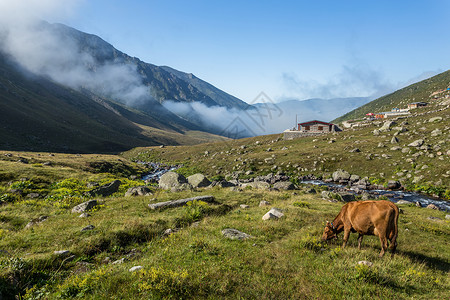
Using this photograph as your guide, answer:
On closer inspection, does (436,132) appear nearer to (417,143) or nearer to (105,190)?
(417,143)

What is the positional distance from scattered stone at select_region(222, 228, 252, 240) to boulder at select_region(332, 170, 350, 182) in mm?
33880

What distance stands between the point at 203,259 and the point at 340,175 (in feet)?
123

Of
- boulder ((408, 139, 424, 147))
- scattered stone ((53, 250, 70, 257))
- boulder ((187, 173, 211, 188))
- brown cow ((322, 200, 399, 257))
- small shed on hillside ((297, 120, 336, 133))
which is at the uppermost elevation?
small shed on hillside ((297, 120, 336, 133))

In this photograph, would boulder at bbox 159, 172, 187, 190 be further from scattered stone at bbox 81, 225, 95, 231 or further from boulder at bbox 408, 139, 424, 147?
boulder at bbox 408, 139, 424, 147

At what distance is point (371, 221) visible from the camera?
895cm

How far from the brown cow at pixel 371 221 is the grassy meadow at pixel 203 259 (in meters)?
0.60

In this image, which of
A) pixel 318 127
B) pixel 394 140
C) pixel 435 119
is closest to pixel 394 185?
pixel 394 140

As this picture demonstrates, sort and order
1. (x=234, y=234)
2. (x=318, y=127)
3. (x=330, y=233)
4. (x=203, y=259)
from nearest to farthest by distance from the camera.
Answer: (x=203, y=259)
(x=330, y=233)
(x=234, y=234)
(x=318, y=127)

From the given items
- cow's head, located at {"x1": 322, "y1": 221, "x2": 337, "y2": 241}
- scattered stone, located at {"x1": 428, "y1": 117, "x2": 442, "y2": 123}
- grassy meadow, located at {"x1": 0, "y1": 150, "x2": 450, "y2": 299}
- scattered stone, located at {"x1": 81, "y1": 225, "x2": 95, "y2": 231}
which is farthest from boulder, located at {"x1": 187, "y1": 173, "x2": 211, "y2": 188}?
scattered stone, located at {"x1": 428, "y1": 117, "x2": 442, "y2": 123}

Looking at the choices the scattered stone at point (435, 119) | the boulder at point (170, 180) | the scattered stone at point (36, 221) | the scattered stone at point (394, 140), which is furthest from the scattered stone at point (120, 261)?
the scattered stone at point (435, 119)

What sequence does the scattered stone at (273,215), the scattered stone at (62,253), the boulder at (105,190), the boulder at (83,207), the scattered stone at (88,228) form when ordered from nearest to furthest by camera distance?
the scattered stone at (62,253) < the scattered stone at (88,228) < the scattered stone at (273,215) < the boulder at (83,207) < the boulder at (105,190)

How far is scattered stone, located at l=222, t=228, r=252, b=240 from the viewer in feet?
32.8

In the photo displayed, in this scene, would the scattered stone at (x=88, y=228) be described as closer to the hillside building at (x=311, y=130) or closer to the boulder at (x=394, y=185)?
the boulder at (x=394, y=185)

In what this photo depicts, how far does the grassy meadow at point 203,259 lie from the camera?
6.17 meters
